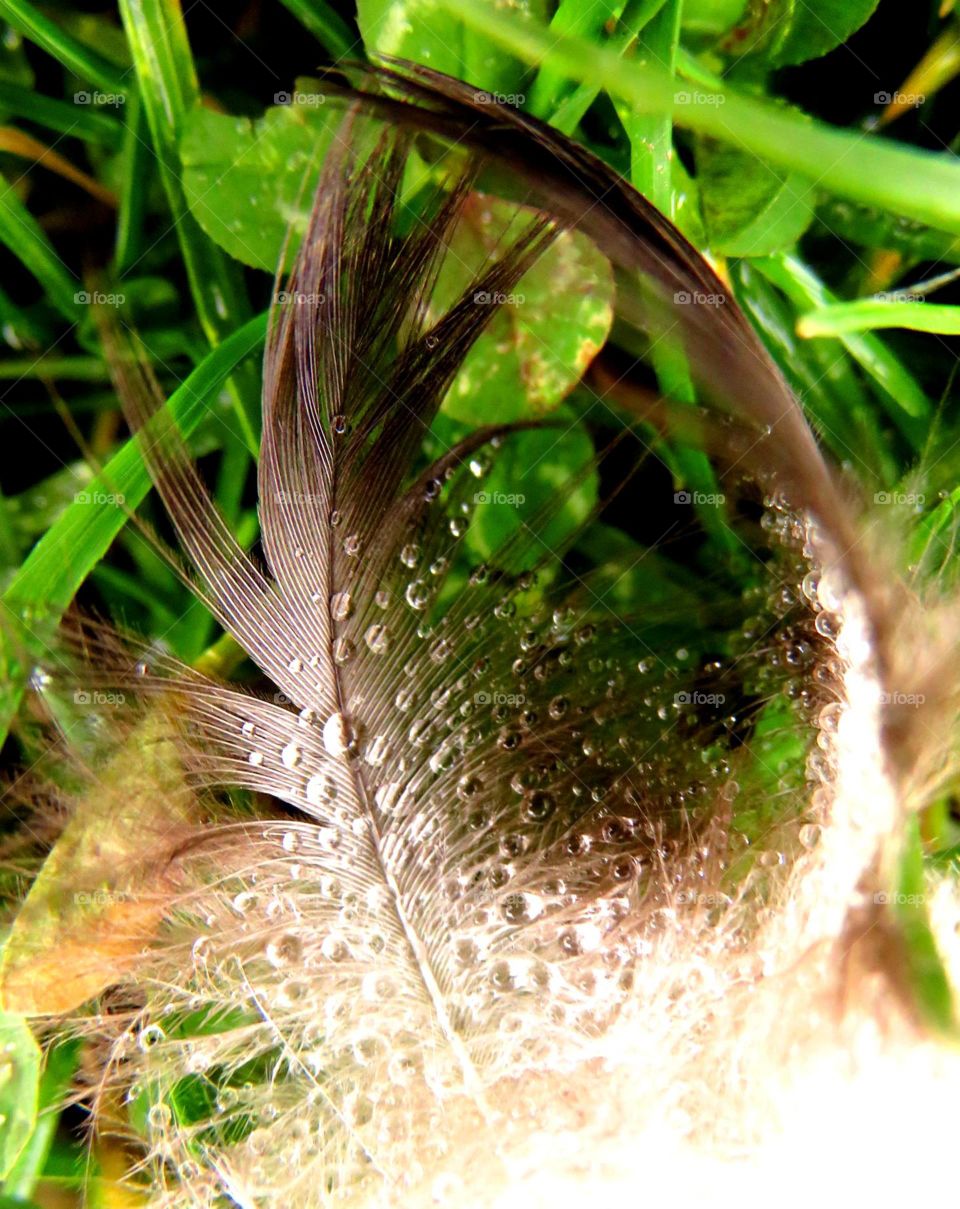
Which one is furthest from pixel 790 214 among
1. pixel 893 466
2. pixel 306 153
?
pixel 306 153

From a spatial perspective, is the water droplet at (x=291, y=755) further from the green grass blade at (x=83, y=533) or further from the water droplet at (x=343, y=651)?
the green grass blade at (x=83, y=533)

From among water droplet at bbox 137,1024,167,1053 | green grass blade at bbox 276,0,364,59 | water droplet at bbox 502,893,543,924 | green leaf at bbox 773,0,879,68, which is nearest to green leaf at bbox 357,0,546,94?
green grass blade at bbox 276,0,364,59

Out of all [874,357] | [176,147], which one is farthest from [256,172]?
[874,357]

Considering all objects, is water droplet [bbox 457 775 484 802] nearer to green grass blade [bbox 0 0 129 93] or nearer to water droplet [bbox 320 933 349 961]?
water droplet [bbox 320 933 349 961]

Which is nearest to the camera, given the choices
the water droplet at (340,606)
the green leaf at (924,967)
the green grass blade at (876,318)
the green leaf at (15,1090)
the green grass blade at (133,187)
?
the green leaf at (924,967)

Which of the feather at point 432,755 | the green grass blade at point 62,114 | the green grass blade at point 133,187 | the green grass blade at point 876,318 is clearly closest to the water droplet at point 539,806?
the feather at point 432,755

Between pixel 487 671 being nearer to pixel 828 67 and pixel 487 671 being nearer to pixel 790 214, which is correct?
pixel 790 214
